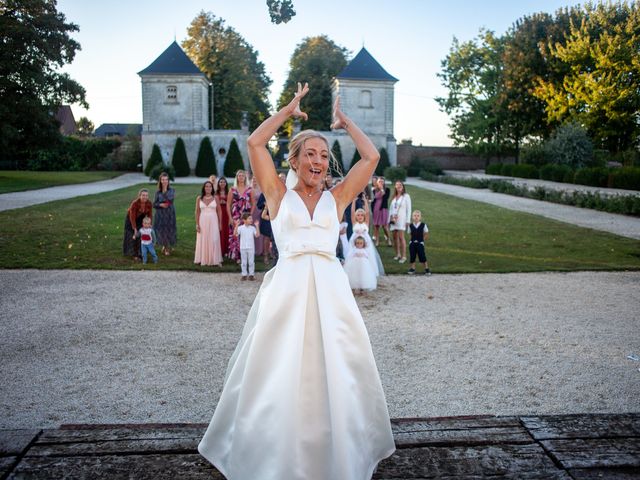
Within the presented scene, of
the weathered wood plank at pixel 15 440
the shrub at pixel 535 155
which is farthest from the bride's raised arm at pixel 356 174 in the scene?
the shrub at pixel 535 155

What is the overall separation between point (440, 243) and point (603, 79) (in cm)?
2700

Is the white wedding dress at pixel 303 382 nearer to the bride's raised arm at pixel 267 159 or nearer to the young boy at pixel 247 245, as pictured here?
the bride's raised arm at pixel 267 159

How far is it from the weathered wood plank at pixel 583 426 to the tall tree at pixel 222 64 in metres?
56.4

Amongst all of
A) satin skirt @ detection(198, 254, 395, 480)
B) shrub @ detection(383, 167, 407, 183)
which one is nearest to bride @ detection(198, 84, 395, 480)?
satin skirt @ detection(198, 254, 395, 480)

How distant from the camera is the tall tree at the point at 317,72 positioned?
59469mm

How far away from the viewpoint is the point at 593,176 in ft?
104

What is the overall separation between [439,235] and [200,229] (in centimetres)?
746

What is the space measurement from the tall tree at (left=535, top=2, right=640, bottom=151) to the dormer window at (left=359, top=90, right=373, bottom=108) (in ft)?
47.3

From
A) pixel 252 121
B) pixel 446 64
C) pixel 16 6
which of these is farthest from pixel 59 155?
pixel 446 64

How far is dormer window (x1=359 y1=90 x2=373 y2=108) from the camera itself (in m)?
50.3

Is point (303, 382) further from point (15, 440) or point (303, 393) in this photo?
point (15, 440)

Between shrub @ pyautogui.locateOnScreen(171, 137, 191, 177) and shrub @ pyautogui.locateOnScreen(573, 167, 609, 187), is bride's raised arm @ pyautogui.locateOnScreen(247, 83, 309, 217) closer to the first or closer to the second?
shrub @ pyautogui.locateOnScreen(573, 167, 609, 187)

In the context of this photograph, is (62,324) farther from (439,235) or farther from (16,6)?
(16,6)

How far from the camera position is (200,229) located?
11633 millimetres
